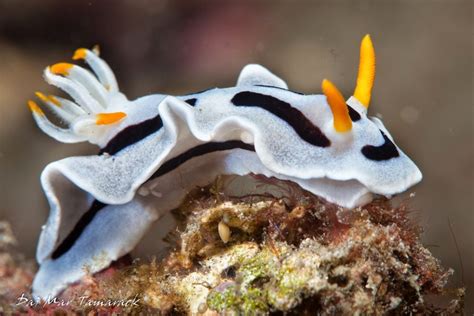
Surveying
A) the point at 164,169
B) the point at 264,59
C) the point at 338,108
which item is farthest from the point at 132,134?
the point at 264,59

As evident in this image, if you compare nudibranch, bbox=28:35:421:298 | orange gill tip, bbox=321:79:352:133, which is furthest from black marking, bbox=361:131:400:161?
orange gill tip, bbox=321:79:352:133

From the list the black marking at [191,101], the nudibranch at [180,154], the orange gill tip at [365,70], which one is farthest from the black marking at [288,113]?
the orange gill tip at [365,70]

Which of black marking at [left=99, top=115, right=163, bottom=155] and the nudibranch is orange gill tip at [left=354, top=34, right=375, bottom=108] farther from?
black marking at [left=99, top=115, right=163, bottom=155]

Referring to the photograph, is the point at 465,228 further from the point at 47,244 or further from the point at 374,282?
the point at 47,244

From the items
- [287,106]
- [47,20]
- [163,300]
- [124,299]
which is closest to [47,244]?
[124,299]

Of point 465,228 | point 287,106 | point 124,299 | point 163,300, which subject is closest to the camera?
point 163,300

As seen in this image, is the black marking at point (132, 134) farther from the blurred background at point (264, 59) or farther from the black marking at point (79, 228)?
the blurred background at point (264, 59)

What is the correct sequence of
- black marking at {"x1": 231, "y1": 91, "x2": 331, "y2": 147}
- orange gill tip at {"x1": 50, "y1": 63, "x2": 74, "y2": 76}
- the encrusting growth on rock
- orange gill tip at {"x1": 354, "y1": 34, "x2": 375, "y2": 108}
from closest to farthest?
the encrusting growth on rock
black marking at {"x1": 231, "y1": 91, "x2": 331, "y2": 147}
orange gill tip at {"x1": 354, "y1": 34, "x2": 375, "y2": 108}
orange gill tip at {"x1": 50, "y1": 63, "x2": 74, "y2": 76}
